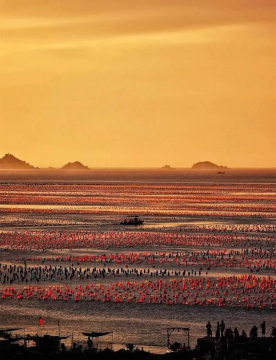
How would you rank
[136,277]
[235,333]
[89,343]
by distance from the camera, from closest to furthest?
[235,333] → [89,343] → [136,277]

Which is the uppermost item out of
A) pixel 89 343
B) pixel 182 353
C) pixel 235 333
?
pixel 235 333

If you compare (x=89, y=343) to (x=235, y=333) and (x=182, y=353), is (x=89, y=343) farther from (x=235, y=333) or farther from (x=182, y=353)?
(x=235, y=333)

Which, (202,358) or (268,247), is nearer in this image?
(202,358)

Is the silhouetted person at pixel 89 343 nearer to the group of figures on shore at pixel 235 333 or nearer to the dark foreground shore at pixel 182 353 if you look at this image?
the dark foreground shore at pixel 182 353

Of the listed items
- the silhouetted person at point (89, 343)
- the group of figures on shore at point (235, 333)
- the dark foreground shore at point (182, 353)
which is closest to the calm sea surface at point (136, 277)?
the silhouetted person at point (89, 343)

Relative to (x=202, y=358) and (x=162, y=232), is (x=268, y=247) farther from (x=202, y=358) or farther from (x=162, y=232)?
(x=202, y=358)

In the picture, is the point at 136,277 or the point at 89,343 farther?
the point at 136,277

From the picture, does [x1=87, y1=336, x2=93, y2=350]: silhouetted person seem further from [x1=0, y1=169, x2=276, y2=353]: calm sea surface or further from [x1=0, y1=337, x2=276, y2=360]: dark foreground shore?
[x1=0, y1=337, x2=276, y2=360]: dark foreground shore

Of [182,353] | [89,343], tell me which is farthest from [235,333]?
[89,343]

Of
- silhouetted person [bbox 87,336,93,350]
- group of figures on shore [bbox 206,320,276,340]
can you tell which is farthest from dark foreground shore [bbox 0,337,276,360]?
silhouetted person [bbox 87,336,93,350]

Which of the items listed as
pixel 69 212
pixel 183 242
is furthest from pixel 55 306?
pixel 69 212

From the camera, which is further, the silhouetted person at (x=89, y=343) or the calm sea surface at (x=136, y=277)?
the calm sea surface at (x=136, y=277)
